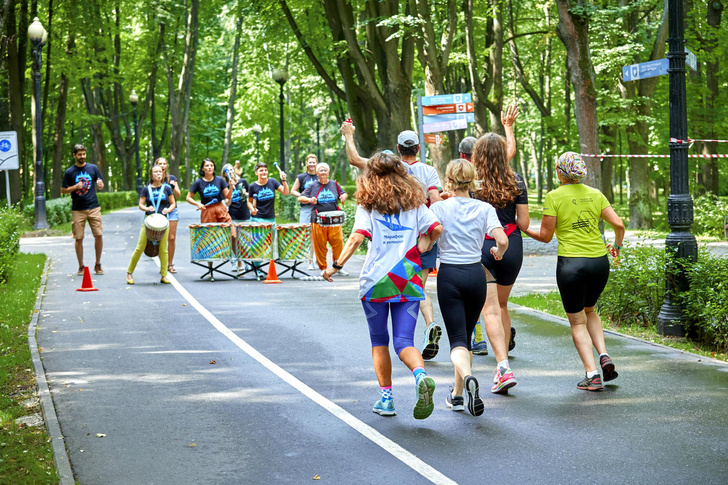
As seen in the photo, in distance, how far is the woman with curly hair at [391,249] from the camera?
19.6 feet

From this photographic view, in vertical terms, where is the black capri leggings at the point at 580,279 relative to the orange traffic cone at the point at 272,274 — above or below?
above

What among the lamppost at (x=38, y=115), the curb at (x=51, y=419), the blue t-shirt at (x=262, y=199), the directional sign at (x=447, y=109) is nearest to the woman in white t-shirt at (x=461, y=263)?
the curb at (x=51, y=419)

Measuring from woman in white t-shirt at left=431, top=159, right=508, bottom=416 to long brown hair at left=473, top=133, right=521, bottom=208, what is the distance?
683 mm

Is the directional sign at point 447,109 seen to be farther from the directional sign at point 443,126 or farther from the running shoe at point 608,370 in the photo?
the running shoe at point 608,370

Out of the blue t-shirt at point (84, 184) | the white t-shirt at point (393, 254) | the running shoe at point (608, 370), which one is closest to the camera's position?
the white t-shirt at point (393, 254)

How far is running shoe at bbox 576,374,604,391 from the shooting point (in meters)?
6.89

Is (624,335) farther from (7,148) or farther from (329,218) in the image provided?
(7,148)

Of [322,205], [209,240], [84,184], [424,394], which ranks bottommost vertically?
[424,394]

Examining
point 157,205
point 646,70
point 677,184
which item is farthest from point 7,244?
point 677,184

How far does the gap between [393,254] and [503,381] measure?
5.06ft

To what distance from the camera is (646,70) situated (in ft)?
32.2

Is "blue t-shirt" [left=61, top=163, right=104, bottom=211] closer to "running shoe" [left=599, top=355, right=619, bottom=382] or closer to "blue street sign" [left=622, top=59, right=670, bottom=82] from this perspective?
"blue street sign" [left=622, top=59, right=670, bottom=82]

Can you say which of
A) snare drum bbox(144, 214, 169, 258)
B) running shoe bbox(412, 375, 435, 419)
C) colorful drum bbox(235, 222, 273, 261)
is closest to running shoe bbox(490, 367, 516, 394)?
running shoe bbox(412, 375, 435, 419)

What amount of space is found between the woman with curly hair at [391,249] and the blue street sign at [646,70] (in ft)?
15.3
